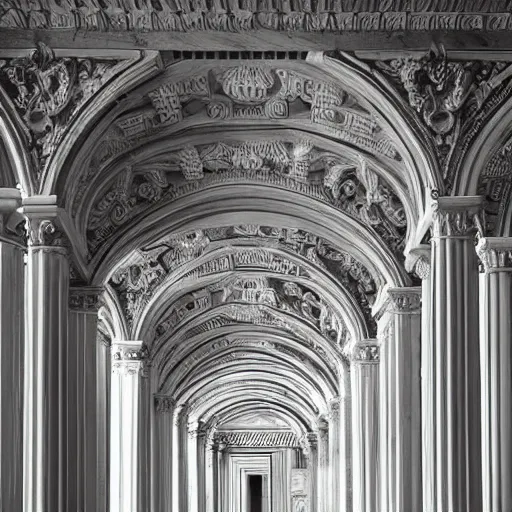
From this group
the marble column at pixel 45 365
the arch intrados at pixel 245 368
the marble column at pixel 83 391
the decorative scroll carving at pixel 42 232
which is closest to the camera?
the marble column at pixel 45 365

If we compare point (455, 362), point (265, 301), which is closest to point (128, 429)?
point (265, 301)

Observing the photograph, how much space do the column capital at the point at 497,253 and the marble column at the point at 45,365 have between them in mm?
6308

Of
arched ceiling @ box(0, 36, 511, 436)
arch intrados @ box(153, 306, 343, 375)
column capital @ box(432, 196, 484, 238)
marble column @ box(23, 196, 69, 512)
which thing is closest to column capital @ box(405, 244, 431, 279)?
arched ceiling @ box(0, 36, 511, 436)

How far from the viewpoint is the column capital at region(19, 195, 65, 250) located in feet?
69.1

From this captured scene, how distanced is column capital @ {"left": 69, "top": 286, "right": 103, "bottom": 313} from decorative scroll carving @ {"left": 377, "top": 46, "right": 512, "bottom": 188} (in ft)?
25.4

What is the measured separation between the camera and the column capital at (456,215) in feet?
67.5

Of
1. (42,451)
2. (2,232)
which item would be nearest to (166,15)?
(2,232)

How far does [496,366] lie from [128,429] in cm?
1307

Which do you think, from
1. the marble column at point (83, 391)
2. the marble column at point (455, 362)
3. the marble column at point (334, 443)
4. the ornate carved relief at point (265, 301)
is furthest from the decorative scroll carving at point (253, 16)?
the marble column at point (334, 443)

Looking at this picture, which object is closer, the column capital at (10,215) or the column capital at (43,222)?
the column capital at (10,215)

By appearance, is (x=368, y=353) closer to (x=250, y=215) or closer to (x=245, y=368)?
(x=250, y=215)

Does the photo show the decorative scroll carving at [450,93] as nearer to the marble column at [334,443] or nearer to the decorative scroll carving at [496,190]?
the decorative scroll carving at [496,190]

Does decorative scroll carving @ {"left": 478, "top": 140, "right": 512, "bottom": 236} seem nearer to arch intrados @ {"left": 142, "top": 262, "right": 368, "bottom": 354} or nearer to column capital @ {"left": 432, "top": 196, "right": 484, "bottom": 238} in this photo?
column capital @ {"left": 432, "top": 196, "right": 484, "bottom": 238}

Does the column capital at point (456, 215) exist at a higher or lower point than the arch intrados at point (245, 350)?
lower
